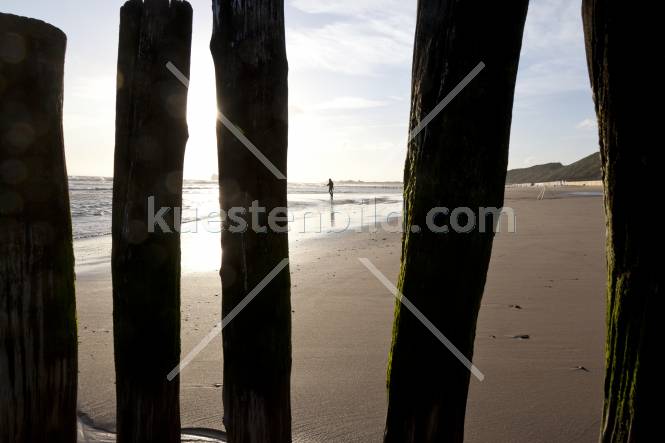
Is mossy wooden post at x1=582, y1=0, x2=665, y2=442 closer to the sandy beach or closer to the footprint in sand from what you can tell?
the sandy beach

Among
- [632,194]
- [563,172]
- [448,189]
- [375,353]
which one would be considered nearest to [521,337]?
[375,353]

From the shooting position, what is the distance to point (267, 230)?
198 centimetres

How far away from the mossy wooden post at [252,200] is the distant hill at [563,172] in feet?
256

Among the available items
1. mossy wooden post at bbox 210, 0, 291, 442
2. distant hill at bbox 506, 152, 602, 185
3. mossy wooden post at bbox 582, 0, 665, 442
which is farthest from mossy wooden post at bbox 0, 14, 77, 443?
distant hill at bbox 506, 152, 602, 185

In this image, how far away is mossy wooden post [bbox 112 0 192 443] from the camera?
82.2 inches

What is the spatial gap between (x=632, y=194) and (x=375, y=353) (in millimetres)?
3187

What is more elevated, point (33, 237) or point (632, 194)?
point (632, 194)

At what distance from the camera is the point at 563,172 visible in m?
112

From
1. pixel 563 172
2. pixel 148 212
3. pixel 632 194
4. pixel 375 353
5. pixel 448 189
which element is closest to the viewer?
pixel 632 194

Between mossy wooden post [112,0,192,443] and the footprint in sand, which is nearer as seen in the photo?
mossy wooden post [112,0,192,443]

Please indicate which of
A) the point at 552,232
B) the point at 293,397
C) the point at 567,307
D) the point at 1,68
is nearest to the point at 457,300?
the point at 1,68

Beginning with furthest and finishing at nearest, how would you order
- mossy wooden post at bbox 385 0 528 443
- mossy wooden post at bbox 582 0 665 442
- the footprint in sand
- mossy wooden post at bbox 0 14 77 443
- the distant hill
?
the distant hill → the footprint in sand → mossy wooden post at bbox 0 14 77 443 → mossy wooden post at bbox 385 0 528 443 → mossy wooden post at bbox 582 0 665 442

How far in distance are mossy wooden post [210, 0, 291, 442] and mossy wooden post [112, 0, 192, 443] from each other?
1.04 feet

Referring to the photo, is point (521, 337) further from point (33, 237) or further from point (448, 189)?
point (33, 237)
